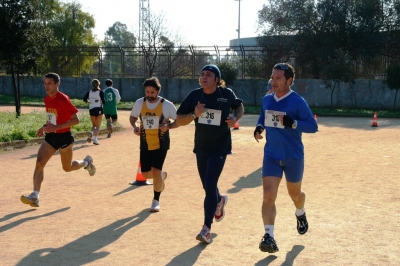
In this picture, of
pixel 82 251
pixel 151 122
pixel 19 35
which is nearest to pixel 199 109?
pixel 151 122

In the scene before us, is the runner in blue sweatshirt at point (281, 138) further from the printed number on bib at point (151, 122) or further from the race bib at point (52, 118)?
the race bib at point (52, 118)

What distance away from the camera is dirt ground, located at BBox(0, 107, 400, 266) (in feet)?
21.2

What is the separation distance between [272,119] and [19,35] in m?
20.7

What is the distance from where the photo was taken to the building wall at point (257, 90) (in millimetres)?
39625

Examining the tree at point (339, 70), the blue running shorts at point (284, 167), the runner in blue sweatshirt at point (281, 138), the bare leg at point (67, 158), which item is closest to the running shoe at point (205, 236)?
the runner in blue sweatshirt at point (281, 138)

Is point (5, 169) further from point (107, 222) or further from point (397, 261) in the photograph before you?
point (397, 261)

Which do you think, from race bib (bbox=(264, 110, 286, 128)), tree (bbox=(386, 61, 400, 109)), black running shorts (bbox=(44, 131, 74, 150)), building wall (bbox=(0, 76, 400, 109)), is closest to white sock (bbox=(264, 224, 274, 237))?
race bib (bbox=(264, 110, 286, 128))

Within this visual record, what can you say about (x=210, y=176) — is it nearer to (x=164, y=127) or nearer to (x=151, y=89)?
(x=164, y=127)

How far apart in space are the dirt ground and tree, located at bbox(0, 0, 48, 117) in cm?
1183

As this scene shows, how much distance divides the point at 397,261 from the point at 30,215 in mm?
4785

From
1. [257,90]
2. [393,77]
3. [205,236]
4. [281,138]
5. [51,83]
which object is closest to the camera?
[281,138]

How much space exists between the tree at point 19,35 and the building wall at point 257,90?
18.3 m

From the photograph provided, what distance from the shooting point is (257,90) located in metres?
42.2

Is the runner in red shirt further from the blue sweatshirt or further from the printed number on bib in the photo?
the blue sweatshirt
